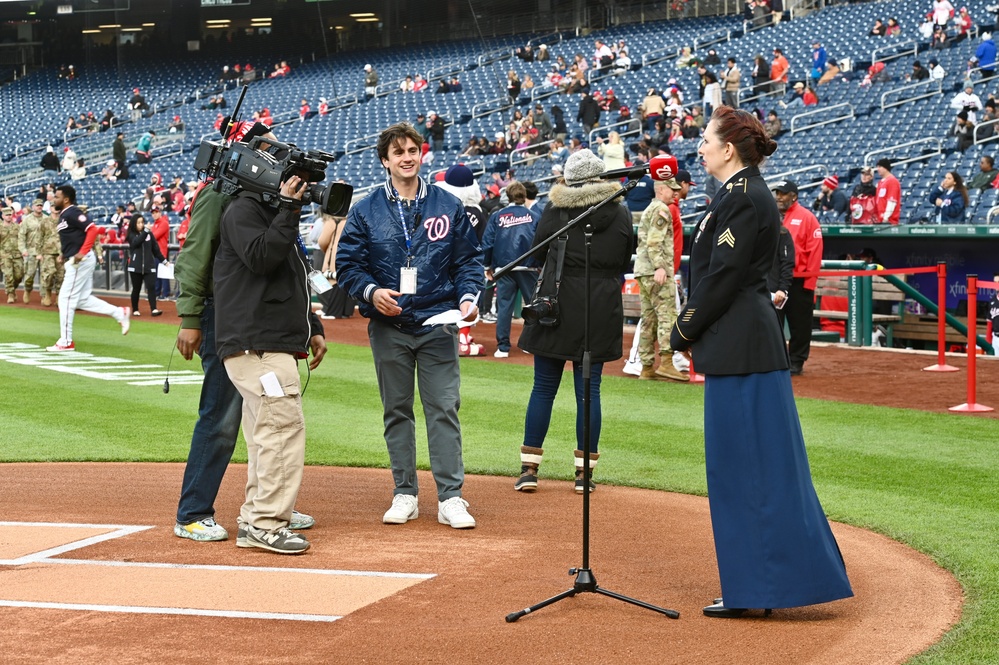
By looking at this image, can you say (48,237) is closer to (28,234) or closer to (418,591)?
(28,234)

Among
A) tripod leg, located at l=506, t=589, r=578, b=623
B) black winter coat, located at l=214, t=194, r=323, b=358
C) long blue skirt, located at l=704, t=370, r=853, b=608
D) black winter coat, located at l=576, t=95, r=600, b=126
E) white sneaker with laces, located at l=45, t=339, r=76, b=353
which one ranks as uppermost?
black winter coat, located at l=576, t=95, r=600, b=126

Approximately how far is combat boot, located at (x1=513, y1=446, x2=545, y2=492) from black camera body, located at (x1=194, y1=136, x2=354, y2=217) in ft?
7.68

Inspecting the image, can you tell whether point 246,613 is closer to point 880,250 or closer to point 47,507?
point 47,507

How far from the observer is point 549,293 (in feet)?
24.4

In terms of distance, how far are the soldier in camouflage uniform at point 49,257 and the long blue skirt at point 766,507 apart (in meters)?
20.6

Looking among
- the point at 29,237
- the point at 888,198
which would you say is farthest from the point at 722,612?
the point at 29,237

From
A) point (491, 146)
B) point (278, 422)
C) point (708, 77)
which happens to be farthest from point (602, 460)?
point (491, 146)

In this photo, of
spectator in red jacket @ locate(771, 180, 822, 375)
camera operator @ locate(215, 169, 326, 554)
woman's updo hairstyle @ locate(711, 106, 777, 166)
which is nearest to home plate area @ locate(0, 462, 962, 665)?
camera operator @ locate(215, 169, 326, 554)

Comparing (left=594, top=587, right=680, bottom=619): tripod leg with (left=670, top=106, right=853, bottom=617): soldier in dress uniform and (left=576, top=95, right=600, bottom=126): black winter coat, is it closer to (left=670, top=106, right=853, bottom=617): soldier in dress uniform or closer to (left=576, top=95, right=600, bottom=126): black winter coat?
(left=670, top=106, right=853, bottom=617): soldier in dress uniform

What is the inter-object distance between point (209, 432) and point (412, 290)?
1.26 meters

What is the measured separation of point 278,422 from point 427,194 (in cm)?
156

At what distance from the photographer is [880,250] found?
20.3 meters

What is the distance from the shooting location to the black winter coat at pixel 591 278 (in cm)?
736

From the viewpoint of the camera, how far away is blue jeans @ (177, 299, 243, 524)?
242 inches
